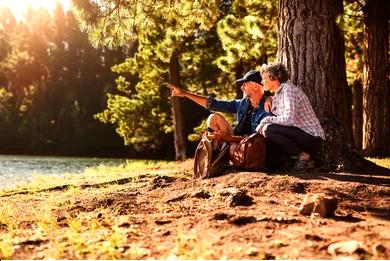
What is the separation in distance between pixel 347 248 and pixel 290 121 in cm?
288

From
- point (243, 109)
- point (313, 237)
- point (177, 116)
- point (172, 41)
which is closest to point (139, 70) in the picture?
point (177, 116)

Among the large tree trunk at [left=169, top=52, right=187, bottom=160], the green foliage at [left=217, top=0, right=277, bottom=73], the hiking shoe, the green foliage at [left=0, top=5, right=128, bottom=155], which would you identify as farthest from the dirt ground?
the green foliage at [left=0, top=5, right=128, bottom=155]

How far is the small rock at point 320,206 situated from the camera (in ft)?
13.8

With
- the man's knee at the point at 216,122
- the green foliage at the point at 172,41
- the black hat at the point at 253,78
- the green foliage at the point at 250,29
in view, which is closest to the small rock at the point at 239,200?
the man's knee at the point at 216,122

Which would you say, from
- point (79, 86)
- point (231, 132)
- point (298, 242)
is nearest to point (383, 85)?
point (231, 132)

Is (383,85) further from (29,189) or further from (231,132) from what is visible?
(29,189)

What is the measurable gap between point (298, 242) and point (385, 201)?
5.97 feet

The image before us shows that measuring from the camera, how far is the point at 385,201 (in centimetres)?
495

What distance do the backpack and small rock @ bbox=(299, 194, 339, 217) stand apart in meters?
2.42

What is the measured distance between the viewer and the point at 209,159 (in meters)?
6.67

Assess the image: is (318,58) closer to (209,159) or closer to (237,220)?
(209,159)

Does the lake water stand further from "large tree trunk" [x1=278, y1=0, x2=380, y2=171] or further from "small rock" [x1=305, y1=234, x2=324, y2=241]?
"small rock" [x1=305, y1=234, x2=324, y2=241]

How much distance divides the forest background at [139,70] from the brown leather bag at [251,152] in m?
1.49

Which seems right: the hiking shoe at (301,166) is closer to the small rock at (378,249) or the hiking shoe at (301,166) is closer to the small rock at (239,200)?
the small rock at (239,200)
